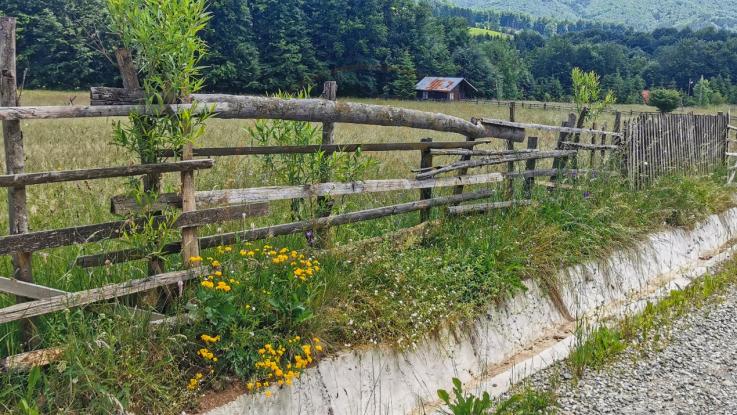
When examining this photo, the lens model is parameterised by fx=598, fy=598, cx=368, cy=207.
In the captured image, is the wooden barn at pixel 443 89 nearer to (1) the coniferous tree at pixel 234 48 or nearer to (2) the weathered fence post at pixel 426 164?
(1) the coniferous tree at pixel 234 48

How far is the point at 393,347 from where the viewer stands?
5.12 metres

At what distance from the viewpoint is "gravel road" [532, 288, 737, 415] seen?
16.8 ft

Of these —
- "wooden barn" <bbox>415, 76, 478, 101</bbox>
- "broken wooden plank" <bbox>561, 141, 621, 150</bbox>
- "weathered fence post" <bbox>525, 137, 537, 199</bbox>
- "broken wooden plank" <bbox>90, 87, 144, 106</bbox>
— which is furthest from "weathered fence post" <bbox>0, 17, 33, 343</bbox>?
"wooden barn" <bbox>415, 76, 478, 101</bbox>

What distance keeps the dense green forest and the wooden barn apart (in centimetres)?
214

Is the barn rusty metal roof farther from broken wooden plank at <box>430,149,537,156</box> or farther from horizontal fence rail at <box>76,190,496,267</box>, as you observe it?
horizontal fence rail at <box>76,190,496,267</box>

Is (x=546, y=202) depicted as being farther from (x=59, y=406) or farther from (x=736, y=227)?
(x=59, y=406)

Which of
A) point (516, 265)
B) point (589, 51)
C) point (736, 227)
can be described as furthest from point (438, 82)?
point (516, 265)

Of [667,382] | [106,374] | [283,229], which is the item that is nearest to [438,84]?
[667,382]

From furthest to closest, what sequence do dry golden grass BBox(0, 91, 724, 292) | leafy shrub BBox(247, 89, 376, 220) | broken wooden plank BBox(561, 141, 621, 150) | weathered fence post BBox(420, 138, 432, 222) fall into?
broken wooden plank BBox(561, 141, 621, 150) → weathered fence post BBox(420, 138, 432, 222) → leafy shrub BBox(247, 89, 376, 220) → dry golden grass BBox(0, 91, 724, 292)

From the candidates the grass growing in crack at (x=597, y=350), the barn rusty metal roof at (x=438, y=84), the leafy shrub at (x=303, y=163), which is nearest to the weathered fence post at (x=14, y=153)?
the leafy shrub at (x=303, y=163)

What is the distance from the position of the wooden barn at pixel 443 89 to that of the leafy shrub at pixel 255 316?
7652 centimetres

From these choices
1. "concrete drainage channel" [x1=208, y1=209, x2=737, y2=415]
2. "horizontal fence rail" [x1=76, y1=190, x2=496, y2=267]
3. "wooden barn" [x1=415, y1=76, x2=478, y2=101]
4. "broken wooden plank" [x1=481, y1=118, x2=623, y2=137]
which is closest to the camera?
"horizontal fence rail" [x1=76, y1=190, x2=496, y2=267]

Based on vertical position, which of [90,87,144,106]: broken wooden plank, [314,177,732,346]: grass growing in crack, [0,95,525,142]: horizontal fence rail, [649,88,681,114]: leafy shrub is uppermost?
[649,88,681,114]: leafy shrub

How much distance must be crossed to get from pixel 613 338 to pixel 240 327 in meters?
3.97
